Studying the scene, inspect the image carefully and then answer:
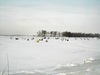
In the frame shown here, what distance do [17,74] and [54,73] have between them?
3.59 ft

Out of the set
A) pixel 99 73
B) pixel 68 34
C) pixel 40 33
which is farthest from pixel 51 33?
pixel 99 73

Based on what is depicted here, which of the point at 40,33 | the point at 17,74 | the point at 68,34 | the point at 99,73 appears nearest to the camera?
the point at 17,74

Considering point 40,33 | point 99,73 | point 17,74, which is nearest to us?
point 17,74

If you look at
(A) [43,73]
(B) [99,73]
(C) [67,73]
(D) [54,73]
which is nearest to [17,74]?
(A) [43,73]

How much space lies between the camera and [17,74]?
14.2ft

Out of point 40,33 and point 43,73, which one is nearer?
point 43,73

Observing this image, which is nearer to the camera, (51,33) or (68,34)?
(68,34)

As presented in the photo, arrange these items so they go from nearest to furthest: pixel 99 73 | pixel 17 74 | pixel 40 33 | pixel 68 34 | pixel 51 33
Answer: pixel 17 74
pixel 99 73
pixel 68 34
pixel 40 33
pixel 51 33

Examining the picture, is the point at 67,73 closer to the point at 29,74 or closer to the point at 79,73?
the point at 79,73

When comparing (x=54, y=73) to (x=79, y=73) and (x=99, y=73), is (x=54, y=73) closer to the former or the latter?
(x=79, y=73)

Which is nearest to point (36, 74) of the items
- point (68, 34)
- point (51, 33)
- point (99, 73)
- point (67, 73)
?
point (67, 73)

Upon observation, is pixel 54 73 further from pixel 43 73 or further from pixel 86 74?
pixel 86 74

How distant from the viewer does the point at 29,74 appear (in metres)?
4.38

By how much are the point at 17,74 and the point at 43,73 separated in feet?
2.50
